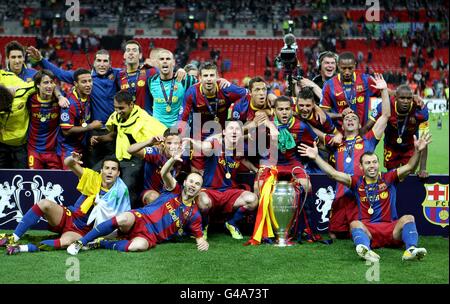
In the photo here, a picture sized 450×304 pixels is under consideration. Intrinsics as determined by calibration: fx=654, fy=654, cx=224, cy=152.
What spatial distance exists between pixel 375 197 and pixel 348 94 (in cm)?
154

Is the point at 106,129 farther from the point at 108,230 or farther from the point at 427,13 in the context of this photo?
the point at 427,13

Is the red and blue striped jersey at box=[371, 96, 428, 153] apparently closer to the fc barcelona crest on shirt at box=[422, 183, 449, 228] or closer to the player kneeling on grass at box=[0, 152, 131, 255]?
the fc barcelona crest on shirt at box=[422, 183, 449, 228]

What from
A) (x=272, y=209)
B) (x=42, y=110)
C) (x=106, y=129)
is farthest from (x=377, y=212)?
(x=42, y=110)

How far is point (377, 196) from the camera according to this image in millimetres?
6004

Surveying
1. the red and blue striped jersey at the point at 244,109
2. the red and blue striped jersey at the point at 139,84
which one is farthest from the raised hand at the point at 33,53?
the red and blue striped jersey at the point at 244,109

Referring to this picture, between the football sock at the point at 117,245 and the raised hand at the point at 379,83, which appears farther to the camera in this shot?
the raised hand at the point at 379,83

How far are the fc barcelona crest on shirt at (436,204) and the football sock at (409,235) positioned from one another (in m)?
0.95

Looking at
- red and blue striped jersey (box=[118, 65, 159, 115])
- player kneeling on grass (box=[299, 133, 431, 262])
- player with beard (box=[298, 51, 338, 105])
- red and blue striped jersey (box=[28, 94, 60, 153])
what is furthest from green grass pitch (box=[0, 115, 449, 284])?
player with beard (box=[298, 51, 338, 105])

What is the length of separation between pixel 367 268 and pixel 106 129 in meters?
3.30

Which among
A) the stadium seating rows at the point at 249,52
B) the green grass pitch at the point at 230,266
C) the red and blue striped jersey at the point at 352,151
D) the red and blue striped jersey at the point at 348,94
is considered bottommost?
the green grass pitch at the point at 230,266

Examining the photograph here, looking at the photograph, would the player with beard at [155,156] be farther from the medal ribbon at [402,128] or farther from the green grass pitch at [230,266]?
the medal ribbon at [402,128]

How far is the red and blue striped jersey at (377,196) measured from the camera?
6004mm

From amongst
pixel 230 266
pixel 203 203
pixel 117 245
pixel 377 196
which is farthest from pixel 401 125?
pixel 117 245

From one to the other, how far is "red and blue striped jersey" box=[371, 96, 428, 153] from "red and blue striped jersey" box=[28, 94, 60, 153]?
3.45m
